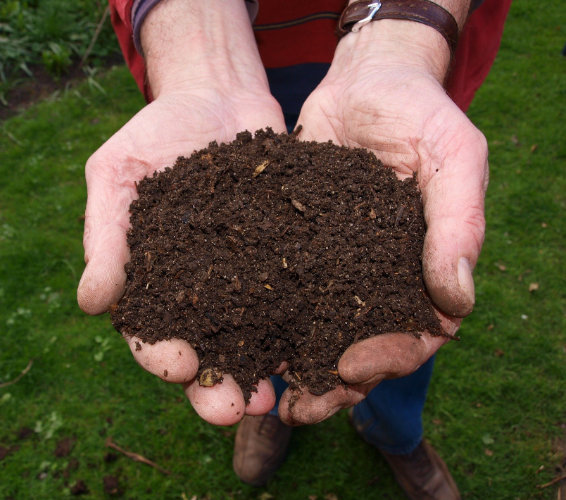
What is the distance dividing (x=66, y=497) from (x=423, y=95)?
3.05m

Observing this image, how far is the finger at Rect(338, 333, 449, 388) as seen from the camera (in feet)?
5.51

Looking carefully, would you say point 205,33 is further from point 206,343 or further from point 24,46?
point 24,46

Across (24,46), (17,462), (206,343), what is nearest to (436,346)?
(206,343)

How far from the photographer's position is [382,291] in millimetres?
1820

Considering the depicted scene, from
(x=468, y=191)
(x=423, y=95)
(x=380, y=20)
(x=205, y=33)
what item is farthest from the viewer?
(x=205, y=33)

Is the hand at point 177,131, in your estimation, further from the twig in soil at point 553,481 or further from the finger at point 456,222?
the twig in soil at point 553,481

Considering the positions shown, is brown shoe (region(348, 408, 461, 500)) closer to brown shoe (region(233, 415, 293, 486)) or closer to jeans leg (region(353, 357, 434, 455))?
jeans leg (region(353, 357, 434, 455))

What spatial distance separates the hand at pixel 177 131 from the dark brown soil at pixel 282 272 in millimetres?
64

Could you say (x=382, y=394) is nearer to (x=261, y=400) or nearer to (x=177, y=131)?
(x=261, y=400)

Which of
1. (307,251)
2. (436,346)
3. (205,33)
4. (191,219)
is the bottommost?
(436,346)

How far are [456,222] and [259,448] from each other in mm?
2088

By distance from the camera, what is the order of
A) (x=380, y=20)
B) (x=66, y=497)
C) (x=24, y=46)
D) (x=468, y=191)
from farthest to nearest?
(x=24, y=46) < (x=66, y=497) < (x=380, y=20) < (x=468, y=191)

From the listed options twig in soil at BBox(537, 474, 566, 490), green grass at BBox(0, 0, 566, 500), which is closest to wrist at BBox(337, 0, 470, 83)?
green grass at BBox(0, 0, 566, 500)

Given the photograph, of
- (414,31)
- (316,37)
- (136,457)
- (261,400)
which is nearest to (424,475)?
(261,400)
